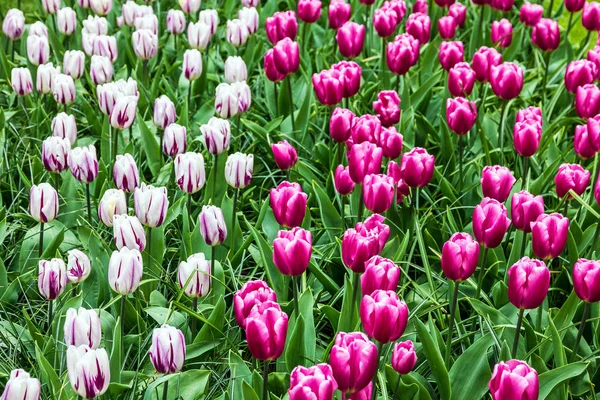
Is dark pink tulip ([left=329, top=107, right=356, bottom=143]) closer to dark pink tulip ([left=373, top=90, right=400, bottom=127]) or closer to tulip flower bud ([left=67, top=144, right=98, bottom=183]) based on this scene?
dark pink tulip ([left=373, top=90, right=400, bottom=127])

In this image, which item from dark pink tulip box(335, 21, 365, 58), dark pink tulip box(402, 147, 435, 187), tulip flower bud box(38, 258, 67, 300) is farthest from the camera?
dark pink tulip box(335, 21, 365, 58)

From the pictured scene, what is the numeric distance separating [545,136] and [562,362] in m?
1.59

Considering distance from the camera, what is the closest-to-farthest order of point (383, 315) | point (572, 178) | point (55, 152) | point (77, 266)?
Answer: point (383, 315)
point (77, 266)
point (572, 178)
point (55, 152)

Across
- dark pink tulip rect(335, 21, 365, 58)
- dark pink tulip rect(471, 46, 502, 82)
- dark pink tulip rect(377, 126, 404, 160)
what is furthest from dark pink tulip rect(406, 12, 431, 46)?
dark pink tulip rect(377, 126, 404, 160)

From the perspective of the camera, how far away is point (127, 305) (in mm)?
2812

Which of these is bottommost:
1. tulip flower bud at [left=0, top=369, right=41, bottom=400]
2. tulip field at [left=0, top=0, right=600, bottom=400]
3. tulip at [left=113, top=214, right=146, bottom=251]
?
tulip field at [left=0, top=0, right=600, bottom=400]

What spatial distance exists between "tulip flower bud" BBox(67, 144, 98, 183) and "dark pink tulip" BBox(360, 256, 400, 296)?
112 centimetres

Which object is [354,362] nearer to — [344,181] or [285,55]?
[344,181]

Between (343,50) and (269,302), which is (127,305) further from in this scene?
(343,50)

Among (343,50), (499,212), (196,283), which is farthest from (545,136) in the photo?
(196,283)

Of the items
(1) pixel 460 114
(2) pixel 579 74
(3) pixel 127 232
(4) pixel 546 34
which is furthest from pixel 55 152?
(4) pixel 546 34

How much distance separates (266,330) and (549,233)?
2.95 feet

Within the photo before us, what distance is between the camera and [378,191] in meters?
2.68

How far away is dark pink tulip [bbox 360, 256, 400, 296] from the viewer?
2.25 meters
